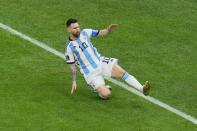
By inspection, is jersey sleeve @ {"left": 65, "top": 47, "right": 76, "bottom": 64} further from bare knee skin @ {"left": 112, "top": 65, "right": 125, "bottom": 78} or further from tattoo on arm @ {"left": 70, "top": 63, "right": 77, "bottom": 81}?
bare knee skin @ {"left": 112, "top": 65, "right": 125, "bottom": 78}

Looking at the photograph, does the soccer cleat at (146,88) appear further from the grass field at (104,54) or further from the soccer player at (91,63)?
the grass field at (104,54)

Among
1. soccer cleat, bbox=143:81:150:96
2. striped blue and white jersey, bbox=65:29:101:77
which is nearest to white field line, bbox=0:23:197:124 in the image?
soccer cleat, bbox=143:81:150:96

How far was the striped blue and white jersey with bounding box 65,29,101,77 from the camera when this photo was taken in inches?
547

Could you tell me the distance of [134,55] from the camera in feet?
53.2

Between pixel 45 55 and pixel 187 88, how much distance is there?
3.58m

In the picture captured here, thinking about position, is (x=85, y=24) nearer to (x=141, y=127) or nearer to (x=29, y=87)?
(x=29, y=87)

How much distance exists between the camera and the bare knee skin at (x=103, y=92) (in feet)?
45.0

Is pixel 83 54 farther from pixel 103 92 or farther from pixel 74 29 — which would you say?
pixel 103 92

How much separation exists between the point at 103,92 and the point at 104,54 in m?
2.71

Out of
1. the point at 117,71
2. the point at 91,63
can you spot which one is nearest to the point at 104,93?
the point at 117,71

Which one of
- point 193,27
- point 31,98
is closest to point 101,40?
point 193,27

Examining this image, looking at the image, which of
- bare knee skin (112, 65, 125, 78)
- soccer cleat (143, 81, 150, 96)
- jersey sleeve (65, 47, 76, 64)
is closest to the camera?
soccer cleat (143, 81, 150, 96)

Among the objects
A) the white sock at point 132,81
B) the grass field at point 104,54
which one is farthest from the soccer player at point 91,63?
the grass field at point 104,54

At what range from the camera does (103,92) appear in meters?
13.7
